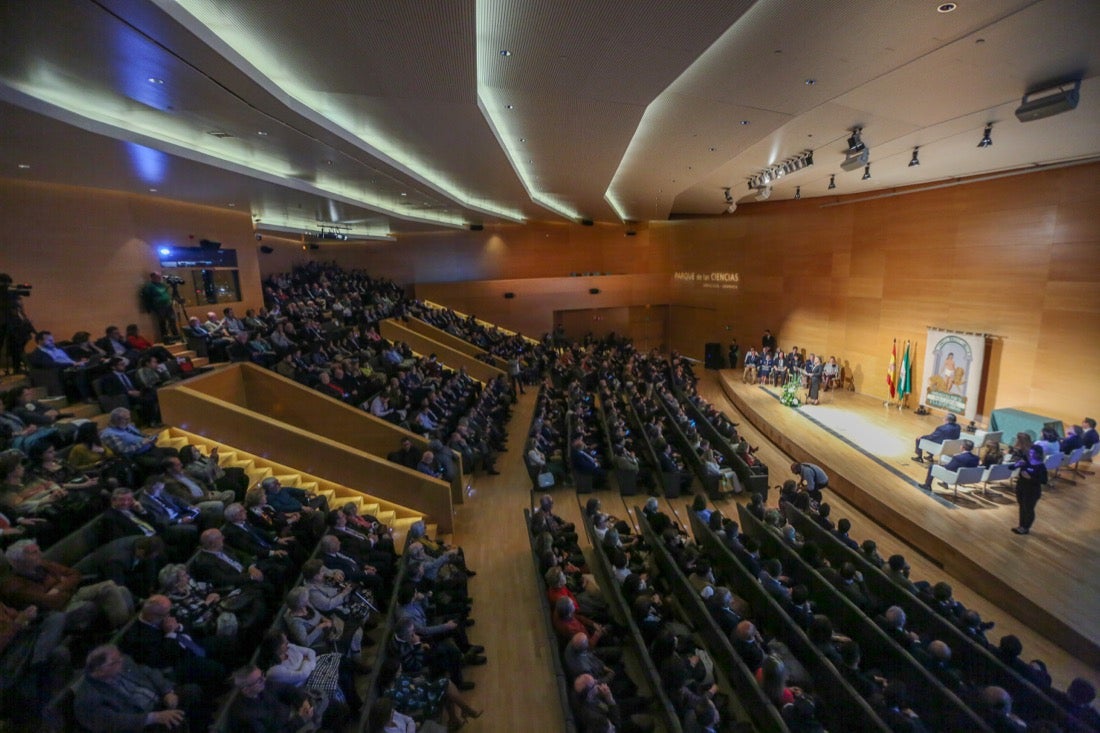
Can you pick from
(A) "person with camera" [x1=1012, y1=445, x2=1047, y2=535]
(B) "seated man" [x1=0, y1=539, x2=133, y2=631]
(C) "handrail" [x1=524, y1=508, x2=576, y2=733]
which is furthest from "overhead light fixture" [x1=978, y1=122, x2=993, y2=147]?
(B) "seated man" [x1=0, y1=539, x2=133, y2=631]

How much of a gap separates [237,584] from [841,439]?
935 cm

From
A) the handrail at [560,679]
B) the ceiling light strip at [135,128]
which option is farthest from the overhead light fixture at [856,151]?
the ceiling light strip at [135,128]

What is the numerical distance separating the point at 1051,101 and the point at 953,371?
255 inches

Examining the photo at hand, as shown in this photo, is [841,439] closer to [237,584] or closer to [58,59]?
[237,584]

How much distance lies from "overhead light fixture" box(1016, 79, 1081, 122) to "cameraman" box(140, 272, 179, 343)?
11.4m

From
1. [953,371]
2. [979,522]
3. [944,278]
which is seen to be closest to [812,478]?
[979,522]

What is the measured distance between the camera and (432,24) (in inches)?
145

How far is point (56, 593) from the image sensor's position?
2.98 metres

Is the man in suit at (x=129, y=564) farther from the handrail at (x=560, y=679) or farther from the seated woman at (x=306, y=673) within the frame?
the handrail at (x=560, y=679)

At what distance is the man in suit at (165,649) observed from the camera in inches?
111

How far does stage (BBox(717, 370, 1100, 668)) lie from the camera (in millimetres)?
4691

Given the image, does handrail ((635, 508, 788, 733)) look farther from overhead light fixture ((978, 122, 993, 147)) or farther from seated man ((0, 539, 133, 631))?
overhead light fixture ((978, 122, 993, 147))

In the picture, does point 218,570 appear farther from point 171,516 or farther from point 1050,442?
point 1050,442

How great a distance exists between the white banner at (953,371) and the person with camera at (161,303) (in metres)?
13.9
